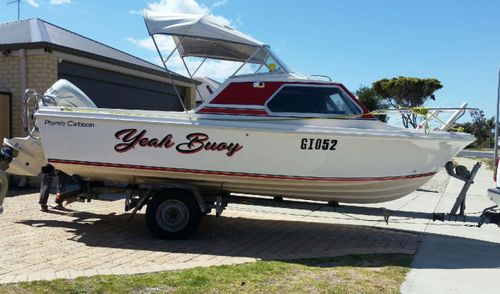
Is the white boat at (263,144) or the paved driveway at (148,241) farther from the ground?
the white boat at (263,144)

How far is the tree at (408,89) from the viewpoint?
37.7m

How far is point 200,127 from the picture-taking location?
6.80 metres

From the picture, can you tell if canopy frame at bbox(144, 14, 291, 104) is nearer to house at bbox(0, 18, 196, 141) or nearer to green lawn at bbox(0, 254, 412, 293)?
house at bbox(0, 18, 196, 141)

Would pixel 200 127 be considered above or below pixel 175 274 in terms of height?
above

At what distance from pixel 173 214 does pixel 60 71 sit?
6160 millimetres

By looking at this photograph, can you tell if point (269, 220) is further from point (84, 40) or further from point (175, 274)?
point (84, 40)

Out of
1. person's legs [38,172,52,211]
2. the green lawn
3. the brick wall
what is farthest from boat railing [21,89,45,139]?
the green lawn

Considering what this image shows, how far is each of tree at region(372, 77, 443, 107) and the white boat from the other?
32.1 m

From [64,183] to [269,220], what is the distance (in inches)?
141

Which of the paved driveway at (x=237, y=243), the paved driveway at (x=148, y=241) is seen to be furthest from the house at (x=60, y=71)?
the paved driveway at (x=148, y=241)

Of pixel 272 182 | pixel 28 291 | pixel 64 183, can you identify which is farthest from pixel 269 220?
pixel 28 291

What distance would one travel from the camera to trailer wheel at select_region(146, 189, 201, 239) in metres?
7.04

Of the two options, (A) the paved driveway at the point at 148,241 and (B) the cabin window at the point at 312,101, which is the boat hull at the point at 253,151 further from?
(A) the paved driveway at the point at 148,241

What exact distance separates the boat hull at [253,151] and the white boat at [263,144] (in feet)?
0.05
